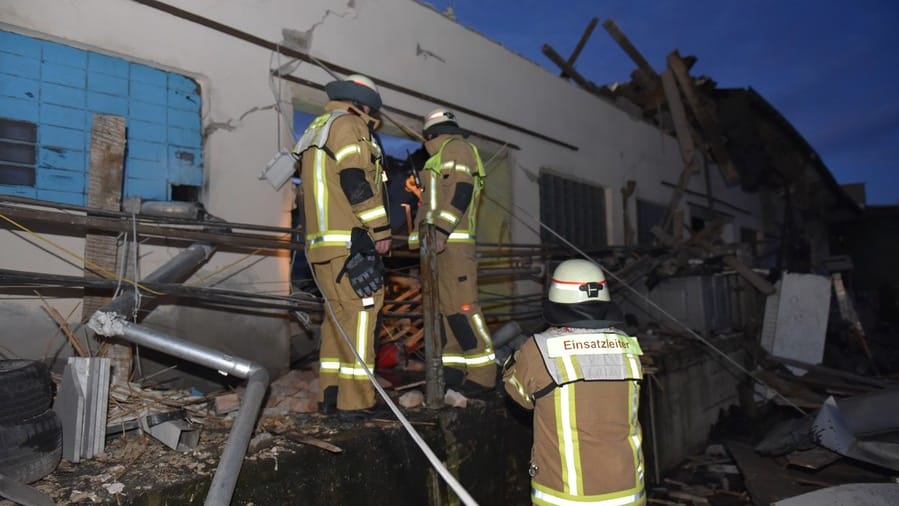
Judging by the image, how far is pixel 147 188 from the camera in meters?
4.11

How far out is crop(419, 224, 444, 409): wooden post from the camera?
12.7ft

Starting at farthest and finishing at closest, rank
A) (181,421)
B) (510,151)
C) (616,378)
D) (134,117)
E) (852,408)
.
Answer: (510,151), (852,408), (134,117), (181,421), (616,378)

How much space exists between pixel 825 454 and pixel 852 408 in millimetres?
736

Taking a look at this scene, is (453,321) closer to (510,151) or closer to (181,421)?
(181,421)

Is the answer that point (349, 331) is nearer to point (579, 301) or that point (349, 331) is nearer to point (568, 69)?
point (579, 301)

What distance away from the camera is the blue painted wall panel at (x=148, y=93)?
4.11m

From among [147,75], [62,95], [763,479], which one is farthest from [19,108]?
[763,479]

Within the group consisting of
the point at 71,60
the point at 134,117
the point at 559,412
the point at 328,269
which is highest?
the point at 71,60

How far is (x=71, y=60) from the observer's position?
3.80 meters

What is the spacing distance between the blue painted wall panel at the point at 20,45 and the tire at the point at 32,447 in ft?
8.19

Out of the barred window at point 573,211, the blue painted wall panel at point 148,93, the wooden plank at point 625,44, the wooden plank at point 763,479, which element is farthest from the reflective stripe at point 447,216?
the wooden plank at point 625,44

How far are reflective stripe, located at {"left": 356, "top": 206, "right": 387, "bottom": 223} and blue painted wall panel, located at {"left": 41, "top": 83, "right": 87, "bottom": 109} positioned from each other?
7.37 feet

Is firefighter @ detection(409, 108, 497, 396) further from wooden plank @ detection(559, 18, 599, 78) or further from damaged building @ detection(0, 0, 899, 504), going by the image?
wooden plank @ detection(559, 18, 599, 78)

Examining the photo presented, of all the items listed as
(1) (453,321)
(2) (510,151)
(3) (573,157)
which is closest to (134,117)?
(1) (453,321)
